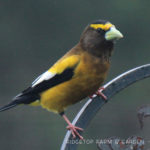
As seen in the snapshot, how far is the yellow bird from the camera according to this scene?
88.7 inches

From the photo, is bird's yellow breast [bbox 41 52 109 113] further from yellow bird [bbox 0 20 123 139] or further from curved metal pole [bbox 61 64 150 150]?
curved metal pole [bbox 61 64 150 150]

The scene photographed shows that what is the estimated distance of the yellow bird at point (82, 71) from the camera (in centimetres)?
225

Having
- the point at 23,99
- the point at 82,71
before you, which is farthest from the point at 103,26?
the point at 23,99

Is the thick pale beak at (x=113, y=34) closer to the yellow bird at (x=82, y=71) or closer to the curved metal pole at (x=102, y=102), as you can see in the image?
the yellow bird at (x=82, y=71)

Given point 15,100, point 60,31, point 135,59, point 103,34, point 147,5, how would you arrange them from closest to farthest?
point 103,34 < point 15,100 < point 135,59 < point 60,31 < point 147,5

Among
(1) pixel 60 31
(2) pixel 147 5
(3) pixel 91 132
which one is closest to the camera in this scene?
(3) pixel 91 132

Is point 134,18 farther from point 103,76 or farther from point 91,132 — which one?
point 103,76

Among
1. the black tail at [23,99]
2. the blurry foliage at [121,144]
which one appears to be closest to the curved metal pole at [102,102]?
the blurry foliage at [121,144]

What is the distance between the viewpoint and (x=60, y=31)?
652 centimetres

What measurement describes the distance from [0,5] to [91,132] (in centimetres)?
260

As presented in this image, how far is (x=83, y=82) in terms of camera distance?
2.26m

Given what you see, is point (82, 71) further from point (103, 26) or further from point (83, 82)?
point (103, 26)

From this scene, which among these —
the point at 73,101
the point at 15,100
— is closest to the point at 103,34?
the point at 73,101

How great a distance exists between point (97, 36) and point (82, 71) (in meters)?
0.17
